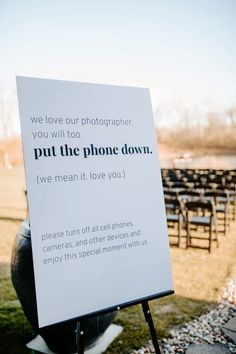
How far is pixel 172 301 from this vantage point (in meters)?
4.21

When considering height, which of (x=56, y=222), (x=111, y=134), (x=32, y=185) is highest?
Answer: (x=111, y=134)

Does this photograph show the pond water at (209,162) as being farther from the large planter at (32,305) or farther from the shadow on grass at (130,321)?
the large planter at (32,305)

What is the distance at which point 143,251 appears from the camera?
2285mm

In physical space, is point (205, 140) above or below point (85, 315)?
above

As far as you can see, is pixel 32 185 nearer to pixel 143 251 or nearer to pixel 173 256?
pixel 143 251

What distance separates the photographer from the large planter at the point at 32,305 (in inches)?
110

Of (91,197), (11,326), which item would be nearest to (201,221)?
(11,326)

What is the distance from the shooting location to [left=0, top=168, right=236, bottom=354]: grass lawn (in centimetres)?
338

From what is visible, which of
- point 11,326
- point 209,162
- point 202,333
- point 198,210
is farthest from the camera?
point 209,162

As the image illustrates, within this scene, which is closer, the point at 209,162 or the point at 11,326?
the point at 11,326

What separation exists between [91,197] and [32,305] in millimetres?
1441

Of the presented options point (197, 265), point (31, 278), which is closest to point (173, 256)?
Answer: point (197, 265)

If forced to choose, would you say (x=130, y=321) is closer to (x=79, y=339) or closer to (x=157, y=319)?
(x=157, y=319)

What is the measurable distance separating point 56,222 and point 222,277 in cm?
377
